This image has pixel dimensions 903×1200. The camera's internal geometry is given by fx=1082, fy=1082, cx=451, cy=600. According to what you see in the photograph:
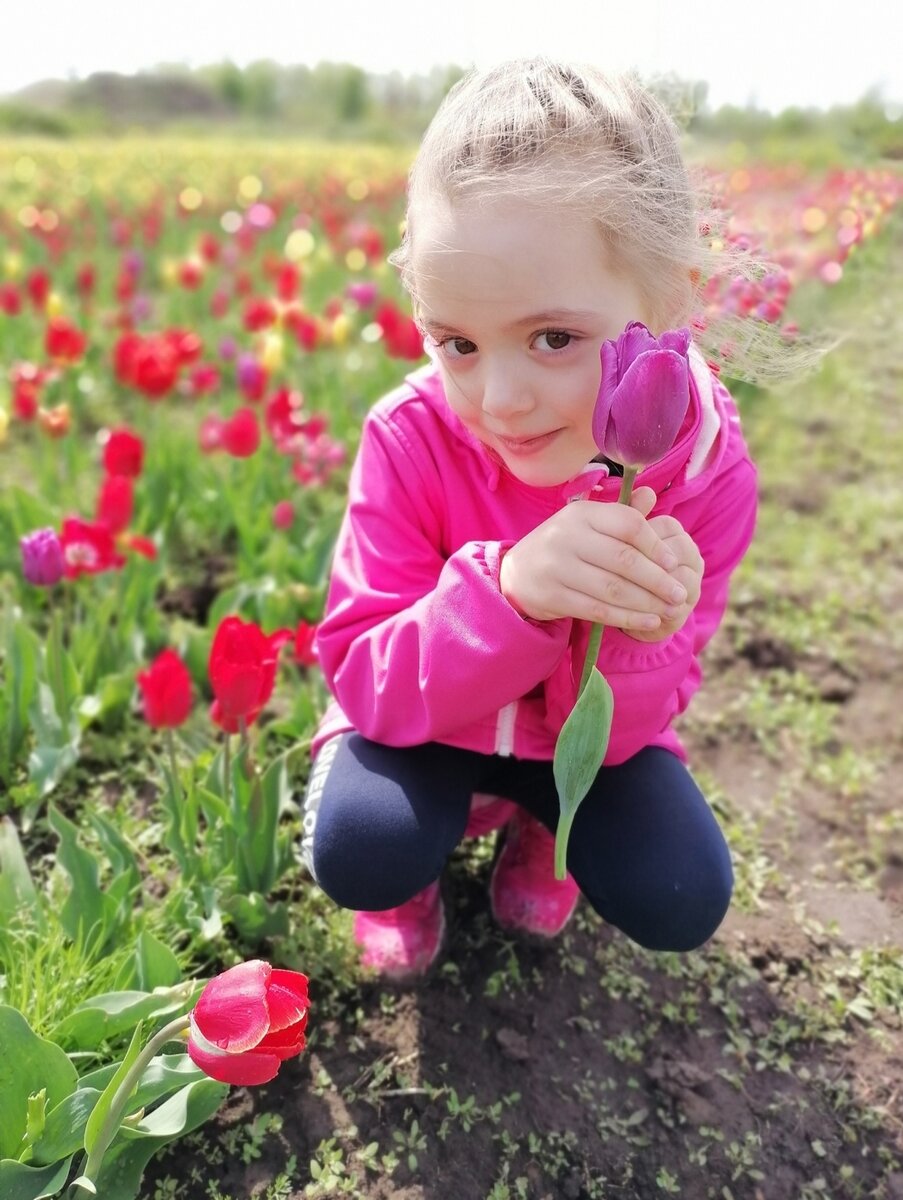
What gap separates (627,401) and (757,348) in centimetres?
48

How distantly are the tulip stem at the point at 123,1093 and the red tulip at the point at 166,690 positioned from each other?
2.06 feet

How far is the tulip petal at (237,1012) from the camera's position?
3.15 ft

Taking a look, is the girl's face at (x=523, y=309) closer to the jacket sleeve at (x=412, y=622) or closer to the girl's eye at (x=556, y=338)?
the girl's eye at (x=556, y=338)

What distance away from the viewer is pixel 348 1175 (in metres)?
1.33

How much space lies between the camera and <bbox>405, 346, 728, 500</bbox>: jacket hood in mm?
1206

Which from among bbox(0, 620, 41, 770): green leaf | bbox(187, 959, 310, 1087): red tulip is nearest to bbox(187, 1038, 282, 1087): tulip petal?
bbox(187, 959, 310, 1087): red tulip

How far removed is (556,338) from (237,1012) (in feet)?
2.34

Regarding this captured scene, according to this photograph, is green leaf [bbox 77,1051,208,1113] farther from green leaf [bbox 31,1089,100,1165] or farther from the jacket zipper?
the jacket zipper

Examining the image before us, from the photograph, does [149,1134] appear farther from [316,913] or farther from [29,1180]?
[316,913]

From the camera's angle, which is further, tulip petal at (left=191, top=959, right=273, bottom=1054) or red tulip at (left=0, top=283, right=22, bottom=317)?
red tulip at (left=0, top=283, right=22, bottom=317)

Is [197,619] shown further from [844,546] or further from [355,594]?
[844,546]

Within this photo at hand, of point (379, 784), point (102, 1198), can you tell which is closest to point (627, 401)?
point (379, 784)

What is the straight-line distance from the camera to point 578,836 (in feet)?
4.85

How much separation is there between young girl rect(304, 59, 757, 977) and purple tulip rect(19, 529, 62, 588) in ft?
1.93
